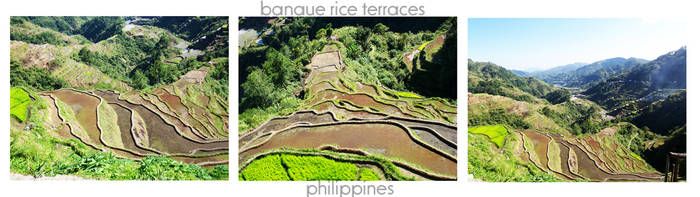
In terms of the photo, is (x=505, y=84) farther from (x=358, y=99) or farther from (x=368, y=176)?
(x=368, y=176)

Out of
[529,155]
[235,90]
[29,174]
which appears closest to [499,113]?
[529,155]

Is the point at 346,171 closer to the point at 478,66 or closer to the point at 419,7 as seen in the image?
the point at 419,7

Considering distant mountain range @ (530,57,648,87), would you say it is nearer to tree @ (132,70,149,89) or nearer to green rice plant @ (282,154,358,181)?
green rice plant @ (282,154,358,181)

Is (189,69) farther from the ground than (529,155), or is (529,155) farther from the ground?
(189,69)

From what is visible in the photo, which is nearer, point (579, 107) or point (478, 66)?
point (478, 66)

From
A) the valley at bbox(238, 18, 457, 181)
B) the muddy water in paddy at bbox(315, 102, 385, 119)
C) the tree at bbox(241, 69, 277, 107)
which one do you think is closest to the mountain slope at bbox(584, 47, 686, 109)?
the valley at bbox(238, 18, 457, 181)

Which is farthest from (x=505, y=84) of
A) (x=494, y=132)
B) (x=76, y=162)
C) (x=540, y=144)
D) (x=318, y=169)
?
(x=76, y=162)
